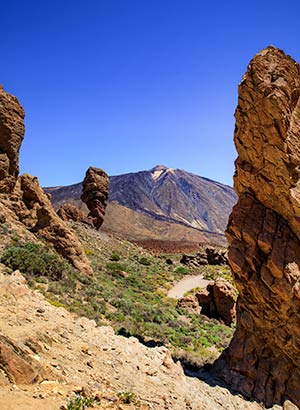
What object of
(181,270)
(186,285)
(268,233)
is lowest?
(186,285)

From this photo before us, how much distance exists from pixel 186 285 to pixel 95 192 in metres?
21.3

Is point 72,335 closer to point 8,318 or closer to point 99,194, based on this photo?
point 8,318

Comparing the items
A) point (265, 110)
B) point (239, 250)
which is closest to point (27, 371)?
point (239, 250)

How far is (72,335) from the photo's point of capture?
8727 millimetres

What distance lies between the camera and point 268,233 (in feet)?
36.7

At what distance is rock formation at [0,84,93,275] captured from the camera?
68.4 feet

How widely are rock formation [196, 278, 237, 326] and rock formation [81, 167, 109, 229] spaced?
30.0m

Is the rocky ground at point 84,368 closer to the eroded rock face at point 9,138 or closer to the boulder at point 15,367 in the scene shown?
the boulder at point 15,367

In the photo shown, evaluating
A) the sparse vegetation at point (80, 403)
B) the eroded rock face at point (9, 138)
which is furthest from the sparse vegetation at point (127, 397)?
the eroded rock face at point (9, 138)

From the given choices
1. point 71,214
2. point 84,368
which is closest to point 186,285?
point 71,214

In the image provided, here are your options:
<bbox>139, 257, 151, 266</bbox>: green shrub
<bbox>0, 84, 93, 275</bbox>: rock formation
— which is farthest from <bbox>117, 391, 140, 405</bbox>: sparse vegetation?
<bbox>139, 257, 151, 266</bbox>: green shrub

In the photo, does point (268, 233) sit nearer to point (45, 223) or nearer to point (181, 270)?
point (45, 223)

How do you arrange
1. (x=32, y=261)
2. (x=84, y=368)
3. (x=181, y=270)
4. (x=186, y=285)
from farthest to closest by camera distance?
(x=181, y=270)
(x=186, y=285)
(x=32, y=261)
(x=84, y=368)

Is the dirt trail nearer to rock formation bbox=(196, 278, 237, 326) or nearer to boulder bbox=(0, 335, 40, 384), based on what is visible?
rock formation bbox=(196, 278, 237, 326)
